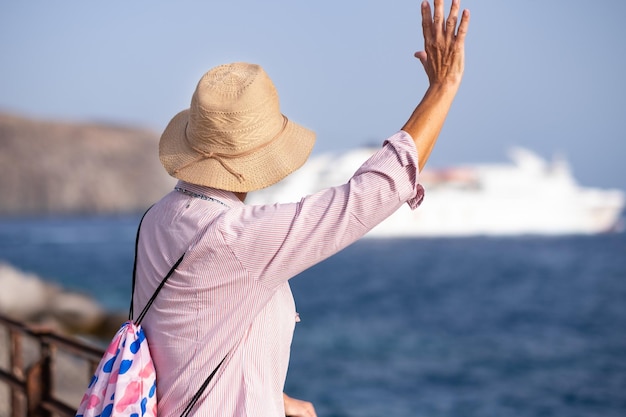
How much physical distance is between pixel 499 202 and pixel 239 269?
62265 mm

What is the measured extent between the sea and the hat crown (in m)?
10.6

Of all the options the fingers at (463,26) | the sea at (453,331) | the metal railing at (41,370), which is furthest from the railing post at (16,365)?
the sea at (453,331)

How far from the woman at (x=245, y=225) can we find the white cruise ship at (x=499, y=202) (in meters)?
56.9

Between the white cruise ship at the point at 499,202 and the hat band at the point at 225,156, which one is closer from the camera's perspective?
the hat band at the point at 225,156

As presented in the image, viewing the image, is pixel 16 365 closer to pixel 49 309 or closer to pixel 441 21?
pixel 441 21

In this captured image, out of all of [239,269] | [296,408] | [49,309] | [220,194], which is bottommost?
[49,309]

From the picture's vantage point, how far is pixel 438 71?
1.37 meters

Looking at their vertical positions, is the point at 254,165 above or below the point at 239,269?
above

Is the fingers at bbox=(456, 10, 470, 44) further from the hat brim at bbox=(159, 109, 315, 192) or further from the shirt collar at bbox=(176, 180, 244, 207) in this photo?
the shirt collar at bbox=(176, 180, 244, 207)

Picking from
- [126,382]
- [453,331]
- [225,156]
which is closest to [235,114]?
[225,156]

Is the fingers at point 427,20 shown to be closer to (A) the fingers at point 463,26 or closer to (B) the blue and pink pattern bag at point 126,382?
(A) the fingers at point 463,26

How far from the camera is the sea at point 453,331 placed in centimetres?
1329

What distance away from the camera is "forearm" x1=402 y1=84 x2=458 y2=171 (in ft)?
4.32

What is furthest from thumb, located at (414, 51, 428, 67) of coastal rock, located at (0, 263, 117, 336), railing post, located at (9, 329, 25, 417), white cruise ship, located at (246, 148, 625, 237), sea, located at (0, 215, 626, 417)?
white cruise ship, located at (246, 148, 625, 237)
